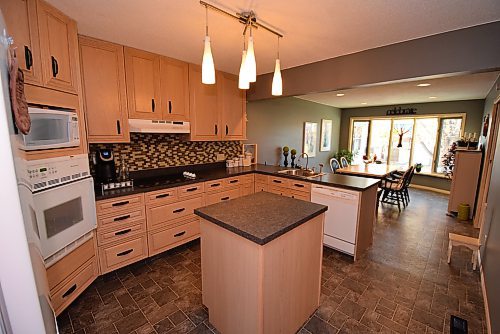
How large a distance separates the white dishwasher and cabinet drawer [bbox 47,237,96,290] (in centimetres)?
254

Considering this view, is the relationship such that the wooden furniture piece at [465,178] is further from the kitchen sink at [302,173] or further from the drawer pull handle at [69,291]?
the drawer pull handle at [69,291]

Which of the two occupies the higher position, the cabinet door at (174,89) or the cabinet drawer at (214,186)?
the cabinet door at (174,89)

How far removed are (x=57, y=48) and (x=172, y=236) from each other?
211 cm

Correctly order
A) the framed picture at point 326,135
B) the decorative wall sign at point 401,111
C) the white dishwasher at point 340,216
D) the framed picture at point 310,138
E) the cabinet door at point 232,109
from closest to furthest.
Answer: the white dishwasher at point 340,216 < the cabinet door at point 232,109 < the framed picture at point 310,138 < the decorative wall sign at point 401,111 < the framed picture at point 326,135

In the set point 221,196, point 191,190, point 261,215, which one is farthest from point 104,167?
point 261,215

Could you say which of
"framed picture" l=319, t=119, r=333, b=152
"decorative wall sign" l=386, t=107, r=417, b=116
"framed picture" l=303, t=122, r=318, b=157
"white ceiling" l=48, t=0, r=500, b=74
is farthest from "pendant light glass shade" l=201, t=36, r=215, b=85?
"decorative wall sign" l=386, t=107, r=417, b=116

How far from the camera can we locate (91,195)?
78.7 inches

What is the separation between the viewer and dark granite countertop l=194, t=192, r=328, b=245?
52.8 inches

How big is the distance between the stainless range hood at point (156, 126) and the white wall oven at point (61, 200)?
2.41ft

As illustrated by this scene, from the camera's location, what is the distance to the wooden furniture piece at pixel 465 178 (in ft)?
12.9

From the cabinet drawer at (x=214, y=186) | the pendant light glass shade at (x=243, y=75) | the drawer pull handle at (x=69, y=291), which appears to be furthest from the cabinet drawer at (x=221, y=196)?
the pendant light glass shade at (x=243, y=75)

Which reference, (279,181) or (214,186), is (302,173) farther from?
(214,186)

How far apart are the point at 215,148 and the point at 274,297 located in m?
2.79

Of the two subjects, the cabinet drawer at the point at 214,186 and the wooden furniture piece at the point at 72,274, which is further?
the cabinet drawer at the point at 214,186
